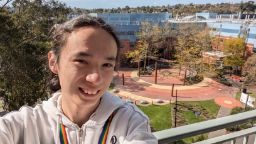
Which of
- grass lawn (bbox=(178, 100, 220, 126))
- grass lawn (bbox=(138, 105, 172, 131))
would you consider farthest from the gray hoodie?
grass lawn (bbox=(178, 100, 220, 126))

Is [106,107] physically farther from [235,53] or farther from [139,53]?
[235,53]

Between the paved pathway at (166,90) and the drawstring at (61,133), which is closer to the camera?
the drawstring at (61,133)

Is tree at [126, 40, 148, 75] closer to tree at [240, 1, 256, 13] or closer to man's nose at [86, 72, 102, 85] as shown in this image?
man's nose at [86, 72, 102, 85]

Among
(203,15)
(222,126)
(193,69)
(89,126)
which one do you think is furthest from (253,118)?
(203,15)

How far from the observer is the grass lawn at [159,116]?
45.2 feet

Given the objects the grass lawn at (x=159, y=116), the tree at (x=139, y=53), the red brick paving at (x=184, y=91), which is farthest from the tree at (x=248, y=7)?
the grass lawn at (x=159, y=116)

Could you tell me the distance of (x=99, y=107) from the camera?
1.20 m

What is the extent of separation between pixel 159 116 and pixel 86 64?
14.4 m

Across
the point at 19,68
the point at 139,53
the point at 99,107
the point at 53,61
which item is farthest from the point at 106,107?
the point at 139,53

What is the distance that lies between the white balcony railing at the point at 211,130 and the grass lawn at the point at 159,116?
37.7 feet

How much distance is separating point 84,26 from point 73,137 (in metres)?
0.43

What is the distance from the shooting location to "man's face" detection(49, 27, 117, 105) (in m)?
1.05

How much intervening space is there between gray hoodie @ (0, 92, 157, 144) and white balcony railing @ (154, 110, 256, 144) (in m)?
0.18

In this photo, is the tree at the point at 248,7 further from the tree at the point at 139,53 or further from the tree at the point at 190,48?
the tree at the point at 139,53
